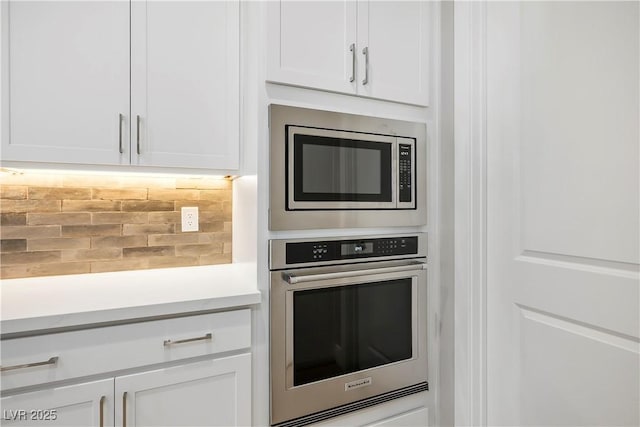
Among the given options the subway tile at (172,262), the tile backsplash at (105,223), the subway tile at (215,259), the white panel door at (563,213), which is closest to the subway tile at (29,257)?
the tile backsplash at (105,223)

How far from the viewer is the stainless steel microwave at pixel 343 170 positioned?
1.35m

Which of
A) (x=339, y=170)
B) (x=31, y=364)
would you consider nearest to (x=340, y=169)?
(x=339, y=170)

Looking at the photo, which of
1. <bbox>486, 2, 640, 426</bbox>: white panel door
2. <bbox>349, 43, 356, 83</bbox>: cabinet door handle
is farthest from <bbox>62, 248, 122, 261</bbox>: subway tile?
<bbox>486, 2, 640, 426</bbox>: white panel door

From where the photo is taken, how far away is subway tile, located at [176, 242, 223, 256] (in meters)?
1.78

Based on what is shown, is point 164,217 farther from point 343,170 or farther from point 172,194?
point 343,170

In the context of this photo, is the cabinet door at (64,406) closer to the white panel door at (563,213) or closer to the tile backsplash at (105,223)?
the tile backsplash at (105,223)

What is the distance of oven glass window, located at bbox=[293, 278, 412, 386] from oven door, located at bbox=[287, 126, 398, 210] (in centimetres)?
34

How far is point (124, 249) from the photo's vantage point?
5.45 ft

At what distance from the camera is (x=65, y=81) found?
124 cm

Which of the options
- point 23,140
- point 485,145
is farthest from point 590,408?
point 23,140

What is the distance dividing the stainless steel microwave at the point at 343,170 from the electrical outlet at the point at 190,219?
628 mm

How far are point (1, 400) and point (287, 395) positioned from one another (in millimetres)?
828

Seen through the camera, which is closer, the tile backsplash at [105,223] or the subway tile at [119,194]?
the tile backsplash at [105,223]

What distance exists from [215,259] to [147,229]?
0.34 meters
